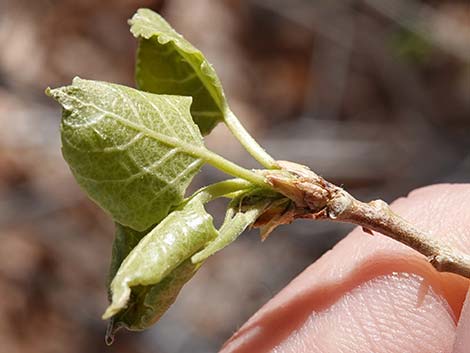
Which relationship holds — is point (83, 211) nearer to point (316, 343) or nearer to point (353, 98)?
point (353, 98)

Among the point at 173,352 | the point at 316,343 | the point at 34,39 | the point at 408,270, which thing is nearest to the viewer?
the point at 408,270

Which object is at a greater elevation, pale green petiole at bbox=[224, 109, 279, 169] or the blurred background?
pale green petiole at bbox=[224, 109, 279, 169]

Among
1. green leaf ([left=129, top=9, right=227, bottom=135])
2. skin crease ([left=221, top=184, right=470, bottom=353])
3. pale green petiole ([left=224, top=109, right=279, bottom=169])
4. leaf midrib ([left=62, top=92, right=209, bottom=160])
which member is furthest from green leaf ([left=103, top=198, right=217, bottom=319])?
skin crease ([left=221, top=184, right=470, bottom=353])

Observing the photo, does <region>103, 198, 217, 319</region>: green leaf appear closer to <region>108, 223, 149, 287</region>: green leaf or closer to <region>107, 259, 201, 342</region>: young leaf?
<region>107, 259, 201, 342</region>: young leaf

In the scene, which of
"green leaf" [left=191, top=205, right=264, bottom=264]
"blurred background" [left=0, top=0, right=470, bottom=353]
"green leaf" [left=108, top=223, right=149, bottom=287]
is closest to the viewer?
"green leaf" [left=191, top=205, right=264, bottom=264]

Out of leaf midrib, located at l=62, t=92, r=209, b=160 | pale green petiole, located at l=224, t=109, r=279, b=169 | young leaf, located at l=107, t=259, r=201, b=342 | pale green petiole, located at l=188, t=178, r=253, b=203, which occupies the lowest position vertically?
young leaf, located at l=107, t=259, r=201, b=342

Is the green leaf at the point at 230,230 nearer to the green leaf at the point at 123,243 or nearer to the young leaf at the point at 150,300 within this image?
the young leaf at the point at 150,300

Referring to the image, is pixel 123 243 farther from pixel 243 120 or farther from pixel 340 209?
pixel 243 120

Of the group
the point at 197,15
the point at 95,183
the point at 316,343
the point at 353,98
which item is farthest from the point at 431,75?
the point at 95,183

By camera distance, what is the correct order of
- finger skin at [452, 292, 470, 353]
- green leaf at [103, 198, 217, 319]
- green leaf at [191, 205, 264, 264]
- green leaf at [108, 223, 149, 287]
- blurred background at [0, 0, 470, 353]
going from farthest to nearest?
1. blurred background at [0, 0, 470, 353]
2. finger skin at [452, 292, 470, 353]
3. green leaf at [108, 223, 149, 287]
4. green leaf at [191, 205, 264, 264]
5. green leaf at [103, 198, 217, 319]
